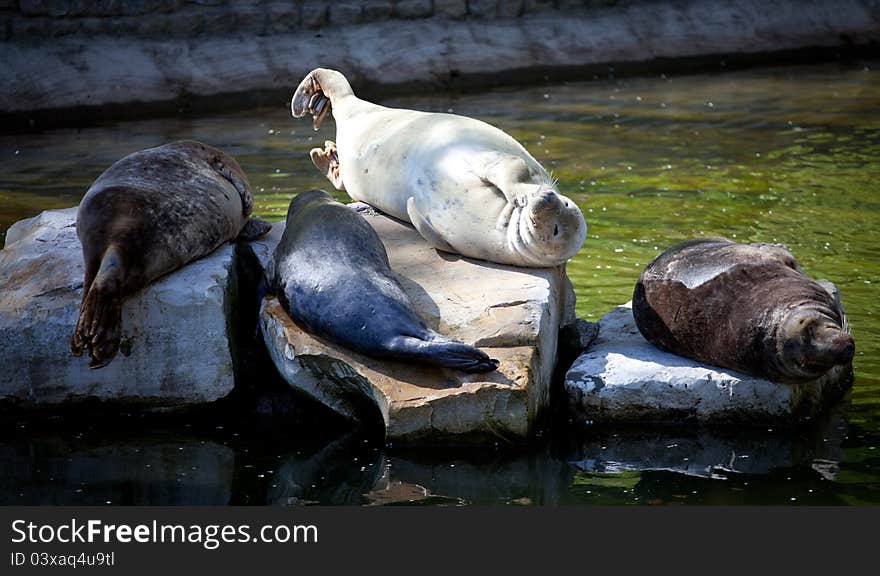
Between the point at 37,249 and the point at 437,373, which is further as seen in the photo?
the point at 37,249

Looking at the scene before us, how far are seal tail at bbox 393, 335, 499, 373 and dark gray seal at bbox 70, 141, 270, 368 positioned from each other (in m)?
1.21

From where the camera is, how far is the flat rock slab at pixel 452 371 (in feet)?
15.5

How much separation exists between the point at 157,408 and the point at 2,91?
7649 millimetres

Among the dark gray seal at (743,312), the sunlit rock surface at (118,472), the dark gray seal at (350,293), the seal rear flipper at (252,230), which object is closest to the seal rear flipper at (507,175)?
the dark gray seal at (350,293)

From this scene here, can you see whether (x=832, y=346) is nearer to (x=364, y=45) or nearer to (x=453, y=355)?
(x=453, y=355)

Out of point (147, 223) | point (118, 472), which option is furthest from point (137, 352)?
point (118, 472)

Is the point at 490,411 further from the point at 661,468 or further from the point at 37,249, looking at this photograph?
the point at 37,249

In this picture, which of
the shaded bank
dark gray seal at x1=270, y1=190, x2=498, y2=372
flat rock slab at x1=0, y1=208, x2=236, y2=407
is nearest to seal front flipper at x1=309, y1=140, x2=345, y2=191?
dark gray seal at x1=270, y1=190, x2=498, y2=372

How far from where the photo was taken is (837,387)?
5.37 metres

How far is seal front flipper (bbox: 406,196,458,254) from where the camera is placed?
228 inches

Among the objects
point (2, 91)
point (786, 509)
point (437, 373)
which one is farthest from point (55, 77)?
point (786, 509)

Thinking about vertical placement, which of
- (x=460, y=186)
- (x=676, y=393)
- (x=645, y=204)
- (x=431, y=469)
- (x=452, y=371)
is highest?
(x=460, y=186)

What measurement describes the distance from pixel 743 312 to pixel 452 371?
1.15m

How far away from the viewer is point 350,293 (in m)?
5.04
